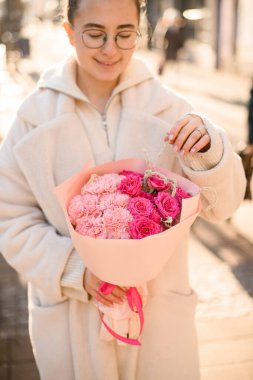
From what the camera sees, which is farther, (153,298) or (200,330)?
(200,330)

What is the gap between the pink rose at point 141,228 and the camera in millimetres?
1665

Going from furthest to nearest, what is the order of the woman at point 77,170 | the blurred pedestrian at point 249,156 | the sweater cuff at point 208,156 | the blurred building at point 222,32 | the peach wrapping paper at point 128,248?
the blurred building at point 222,32 < the blurred pedestrian at point 249,156 < the woman at point 77,170 < the sweater cuff at point 208,156 < the peach wrapping paper at point 128,248

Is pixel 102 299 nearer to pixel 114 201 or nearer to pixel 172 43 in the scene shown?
pixel 114 201

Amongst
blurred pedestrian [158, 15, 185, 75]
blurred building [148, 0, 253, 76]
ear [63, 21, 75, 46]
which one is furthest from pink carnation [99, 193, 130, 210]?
blurred building [148, 0, 253, 76]

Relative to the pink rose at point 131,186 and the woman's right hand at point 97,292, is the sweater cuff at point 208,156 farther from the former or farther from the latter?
→ the woman's right hand at point 97,292

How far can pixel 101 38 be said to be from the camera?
193 centimetres

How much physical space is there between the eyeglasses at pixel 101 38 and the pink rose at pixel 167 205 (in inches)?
23.6

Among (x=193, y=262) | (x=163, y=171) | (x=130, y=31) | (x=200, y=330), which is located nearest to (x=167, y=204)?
(x=163, y=171)

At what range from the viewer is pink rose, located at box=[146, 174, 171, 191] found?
70.7 inches

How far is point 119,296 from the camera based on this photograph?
189 cm

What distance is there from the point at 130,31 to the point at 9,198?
0.77m

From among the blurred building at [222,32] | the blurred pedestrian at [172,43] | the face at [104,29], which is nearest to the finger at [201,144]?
the face at [104,29]

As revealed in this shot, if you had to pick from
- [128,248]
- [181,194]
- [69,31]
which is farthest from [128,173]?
[69,31]

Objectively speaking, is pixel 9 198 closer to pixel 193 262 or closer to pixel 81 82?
pixel 81 82
